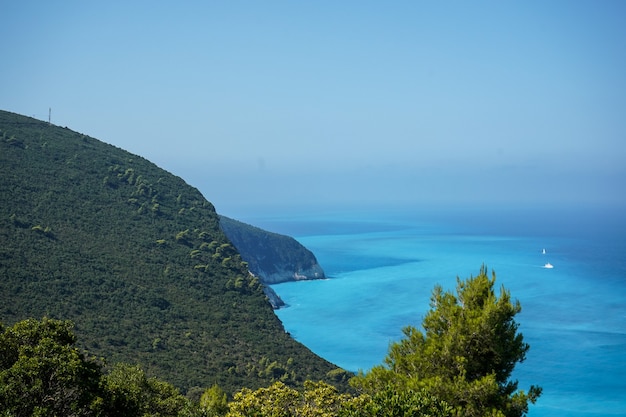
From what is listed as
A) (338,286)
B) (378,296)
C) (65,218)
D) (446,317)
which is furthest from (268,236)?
(446,317)

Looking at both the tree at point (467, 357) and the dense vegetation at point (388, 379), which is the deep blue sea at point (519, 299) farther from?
the dense vegetation at point (388, 379)

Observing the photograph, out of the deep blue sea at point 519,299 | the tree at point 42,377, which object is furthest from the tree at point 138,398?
the deep blue sea at point 519,299

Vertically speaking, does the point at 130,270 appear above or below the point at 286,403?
above

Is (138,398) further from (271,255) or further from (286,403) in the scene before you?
(271,255)

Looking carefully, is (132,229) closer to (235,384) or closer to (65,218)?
(65,218)

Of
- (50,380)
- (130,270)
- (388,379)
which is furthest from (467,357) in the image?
(130,270)
